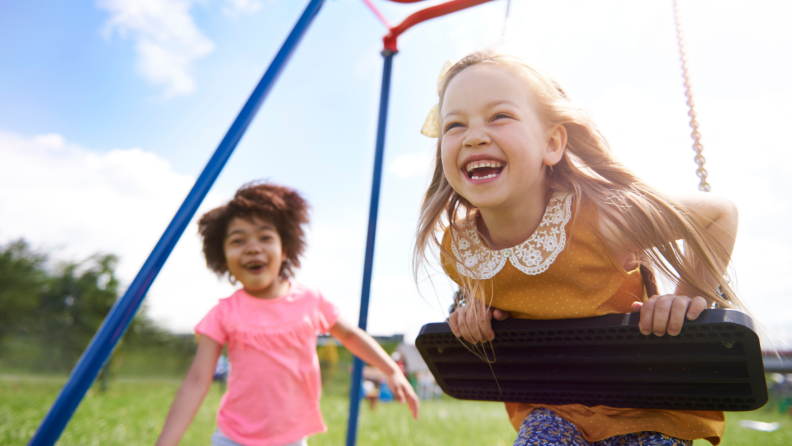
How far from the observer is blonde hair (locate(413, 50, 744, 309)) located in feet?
3.88

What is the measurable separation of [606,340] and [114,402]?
18.6ft

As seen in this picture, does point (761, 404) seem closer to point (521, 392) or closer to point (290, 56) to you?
point (521, 392)

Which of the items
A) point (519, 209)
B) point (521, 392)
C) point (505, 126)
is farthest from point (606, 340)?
point (505, 126)

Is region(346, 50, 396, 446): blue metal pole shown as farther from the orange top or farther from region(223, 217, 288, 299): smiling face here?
the orange top

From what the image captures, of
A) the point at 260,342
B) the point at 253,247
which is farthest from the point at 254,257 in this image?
the point at 260,342

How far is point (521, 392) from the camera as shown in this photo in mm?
1266

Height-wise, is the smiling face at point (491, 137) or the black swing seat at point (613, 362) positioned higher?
the smiling face at point (491, 137)

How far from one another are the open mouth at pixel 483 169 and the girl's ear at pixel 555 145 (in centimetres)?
19

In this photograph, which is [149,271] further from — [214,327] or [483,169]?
[483,169]

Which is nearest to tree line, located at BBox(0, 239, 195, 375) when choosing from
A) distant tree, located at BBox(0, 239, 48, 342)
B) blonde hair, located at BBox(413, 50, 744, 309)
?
distant tree, located at BBox(0, 239, 48, 342)

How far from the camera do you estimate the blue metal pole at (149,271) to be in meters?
1.30

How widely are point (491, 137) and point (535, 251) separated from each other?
34cm

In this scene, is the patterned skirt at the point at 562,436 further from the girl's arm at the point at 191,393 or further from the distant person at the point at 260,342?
the girl's arm at the point at 191,393

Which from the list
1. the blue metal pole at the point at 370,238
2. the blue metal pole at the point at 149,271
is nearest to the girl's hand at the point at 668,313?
the blue metal pole at the point at 149,271
